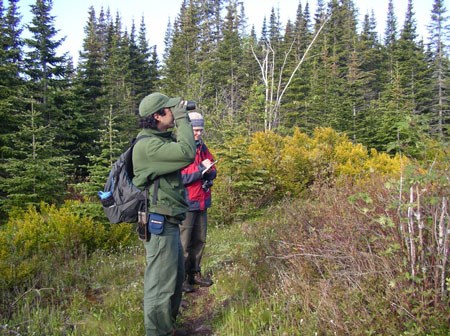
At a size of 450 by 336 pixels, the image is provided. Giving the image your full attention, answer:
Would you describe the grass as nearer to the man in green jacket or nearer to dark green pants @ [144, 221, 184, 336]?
dark green pants @ [144, 221, 184, 336]

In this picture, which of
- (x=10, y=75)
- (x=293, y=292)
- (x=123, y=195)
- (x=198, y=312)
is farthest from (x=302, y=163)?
(x=10, y=75)

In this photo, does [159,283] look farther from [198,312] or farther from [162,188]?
[198,312]

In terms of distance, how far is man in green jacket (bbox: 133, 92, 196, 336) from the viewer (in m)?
3.14

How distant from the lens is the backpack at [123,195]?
321 cm

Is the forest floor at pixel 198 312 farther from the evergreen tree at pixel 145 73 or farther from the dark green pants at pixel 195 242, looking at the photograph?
the evergreen tree at pixel 145 73

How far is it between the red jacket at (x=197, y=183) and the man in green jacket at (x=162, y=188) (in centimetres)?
121

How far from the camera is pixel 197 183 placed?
468 centimetres

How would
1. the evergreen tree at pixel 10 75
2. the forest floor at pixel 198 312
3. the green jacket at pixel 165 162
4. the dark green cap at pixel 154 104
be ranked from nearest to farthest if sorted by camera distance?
the green jacket at pixel 165 162 → the dark green cap at pixel 154 104 → the forest floor at pixel 198 312 → the evergreen tree at pixel 10 75

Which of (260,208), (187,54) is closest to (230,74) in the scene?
(187,54)

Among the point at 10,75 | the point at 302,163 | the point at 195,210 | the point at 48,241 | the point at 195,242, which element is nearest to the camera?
the point at 195,210

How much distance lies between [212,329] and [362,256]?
64.8 inches

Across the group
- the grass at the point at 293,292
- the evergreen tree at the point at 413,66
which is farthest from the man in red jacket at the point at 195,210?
the evergreen tree at the point at 413,66

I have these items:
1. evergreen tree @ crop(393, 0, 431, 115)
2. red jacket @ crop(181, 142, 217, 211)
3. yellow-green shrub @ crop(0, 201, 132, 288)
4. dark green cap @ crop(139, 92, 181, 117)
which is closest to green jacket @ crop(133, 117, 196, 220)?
dark green cap @ crop(139, 92, 181, 117)

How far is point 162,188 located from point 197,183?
1.45m
